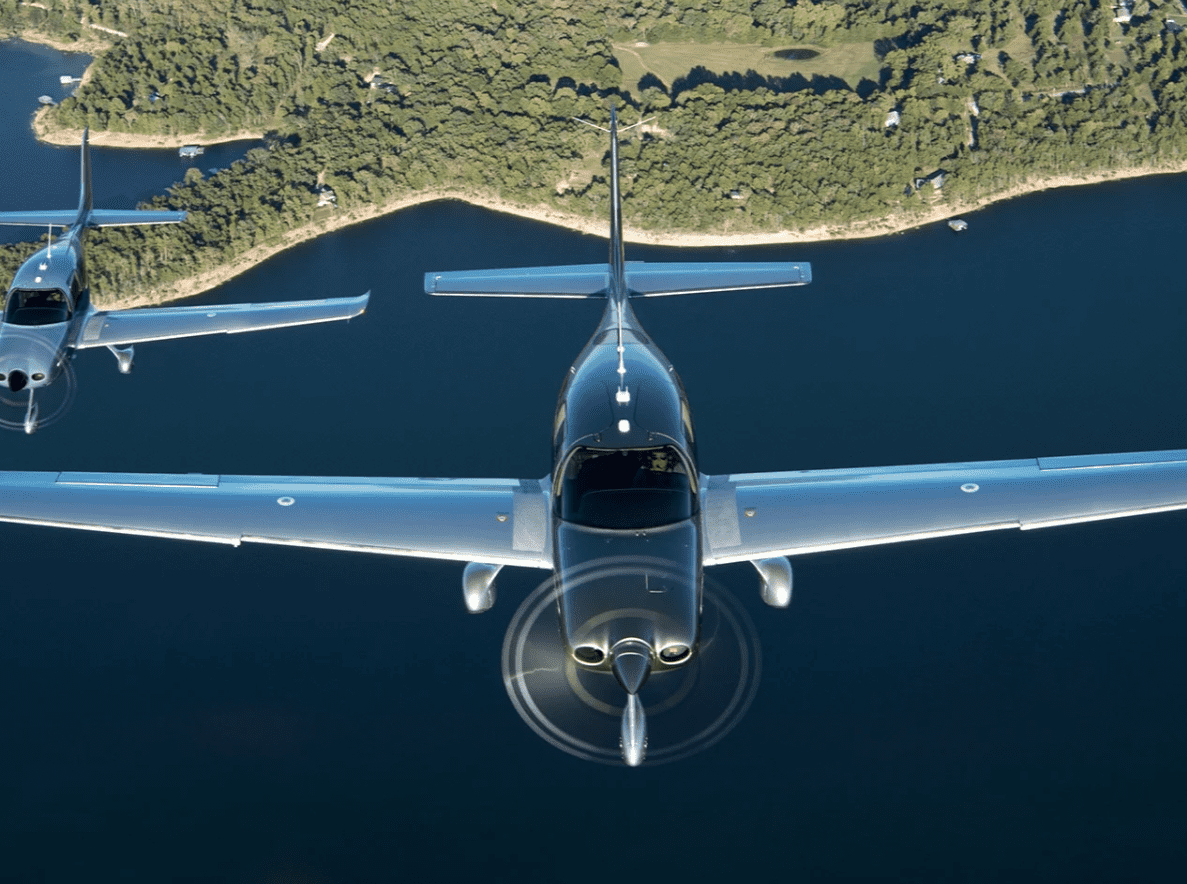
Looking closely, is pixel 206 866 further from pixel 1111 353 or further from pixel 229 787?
pixel 1111 353

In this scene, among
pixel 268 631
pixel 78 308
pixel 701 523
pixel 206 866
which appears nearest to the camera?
pixel 701 523

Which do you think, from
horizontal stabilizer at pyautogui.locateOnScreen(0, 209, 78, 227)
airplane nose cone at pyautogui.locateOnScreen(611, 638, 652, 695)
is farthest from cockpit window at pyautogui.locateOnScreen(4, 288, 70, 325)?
airplane nose cone at pyautogui.locateOnScreen(611, 638, 652, 695)

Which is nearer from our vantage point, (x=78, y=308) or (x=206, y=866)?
(x=206, y=866)

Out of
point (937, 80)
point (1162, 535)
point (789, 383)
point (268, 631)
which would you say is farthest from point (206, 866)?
point (937, 80)

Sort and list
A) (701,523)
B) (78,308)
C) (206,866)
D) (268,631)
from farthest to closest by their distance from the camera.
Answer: (78,308) < (268,631) < (206,866) < (701,523)

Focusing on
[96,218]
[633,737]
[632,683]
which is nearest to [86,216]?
[96,218]

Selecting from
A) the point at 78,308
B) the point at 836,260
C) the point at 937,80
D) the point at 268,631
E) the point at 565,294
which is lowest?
the point at 268,631

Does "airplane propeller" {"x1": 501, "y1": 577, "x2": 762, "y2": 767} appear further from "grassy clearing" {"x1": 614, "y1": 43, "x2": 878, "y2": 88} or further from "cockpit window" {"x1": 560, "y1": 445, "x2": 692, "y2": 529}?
"grassy clearing" {"x1": 614, "y1": 43, "x2": 878, "y2": 88}

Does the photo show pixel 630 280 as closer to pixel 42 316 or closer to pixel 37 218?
pixel 42 316
